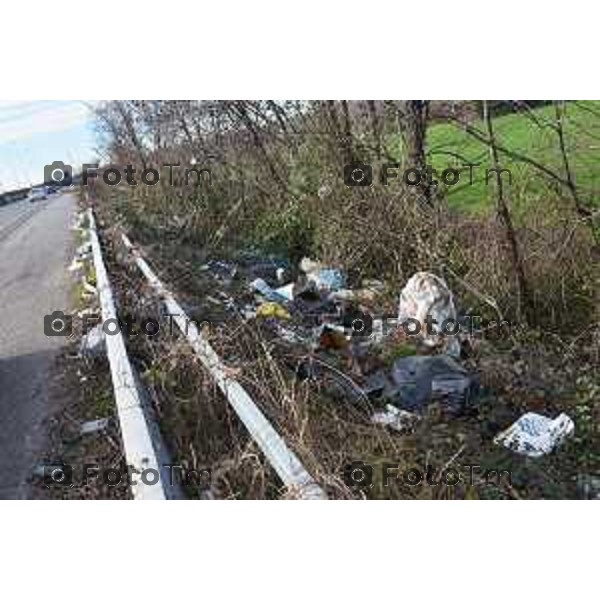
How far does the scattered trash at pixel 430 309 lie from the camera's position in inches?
227

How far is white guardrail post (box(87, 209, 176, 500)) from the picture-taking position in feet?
12.2

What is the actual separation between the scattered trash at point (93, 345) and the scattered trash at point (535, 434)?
2.73m

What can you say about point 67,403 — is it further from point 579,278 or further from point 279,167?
point 279,167

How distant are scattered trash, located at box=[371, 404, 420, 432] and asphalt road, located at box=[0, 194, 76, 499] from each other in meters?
1.70

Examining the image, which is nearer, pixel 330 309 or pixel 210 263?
pixel 330 309

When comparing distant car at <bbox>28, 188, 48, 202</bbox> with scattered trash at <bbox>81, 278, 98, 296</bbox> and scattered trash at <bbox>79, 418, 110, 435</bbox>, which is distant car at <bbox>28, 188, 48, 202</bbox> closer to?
scattered trash at <bbox>81, 278, 98, 296</bbox>

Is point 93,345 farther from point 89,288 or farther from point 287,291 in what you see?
point 89,288

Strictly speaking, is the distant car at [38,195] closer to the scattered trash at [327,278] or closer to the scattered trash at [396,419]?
the scattered trash at [327,278]

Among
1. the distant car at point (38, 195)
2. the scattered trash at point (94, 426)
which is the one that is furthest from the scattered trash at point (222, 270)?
the scattered trash at point (94, 426)

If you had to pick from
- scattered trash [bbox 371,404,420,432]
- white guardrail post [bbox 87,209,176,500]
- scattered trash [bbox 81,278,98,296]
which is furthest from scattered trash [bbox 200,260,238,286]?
scattered trash [bbox 371,404,420,432]

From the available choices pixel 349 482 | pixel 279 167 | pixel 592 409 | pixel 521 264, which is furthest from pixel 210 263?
pixel 349 482

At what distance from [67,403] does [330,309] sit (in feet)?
7.00

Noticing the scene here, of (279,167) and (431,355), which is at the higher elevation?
(279,167)

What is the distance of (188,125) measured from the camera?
10.8 meters
